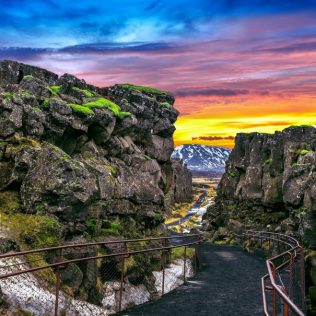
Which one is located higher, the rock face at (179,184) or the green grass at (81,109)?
the green grass at (81,109)

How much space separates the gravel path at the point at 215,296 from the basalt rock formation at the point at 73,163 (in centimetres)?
380

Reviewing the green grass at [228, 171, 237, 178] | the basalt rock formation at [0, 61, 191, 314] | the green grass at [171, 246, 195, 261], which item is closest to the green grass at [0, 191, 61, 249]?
the basalt rock formation at [0, 61, 191, 314]

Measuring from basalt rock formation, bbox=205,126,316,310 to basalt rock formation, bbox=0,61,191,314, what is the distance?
10774 mm

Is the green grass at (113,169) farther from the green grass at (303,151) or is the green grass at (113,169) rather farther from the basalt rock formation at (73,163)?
the green grass at (303,151)

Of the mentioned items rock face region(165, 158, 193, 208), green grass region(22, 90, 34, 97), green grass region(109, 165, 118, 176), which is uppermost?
green grass region(22, 90, 34, 97)

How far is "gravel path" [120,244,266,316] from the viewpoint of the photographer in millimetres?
14656

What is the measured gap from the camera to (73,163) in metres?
18.7

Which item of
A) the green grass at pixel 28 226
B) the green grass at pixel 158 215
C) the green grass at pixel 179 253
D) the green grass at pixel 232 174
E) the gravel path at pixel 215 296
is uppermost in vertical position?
the green grass at pixel 28 226

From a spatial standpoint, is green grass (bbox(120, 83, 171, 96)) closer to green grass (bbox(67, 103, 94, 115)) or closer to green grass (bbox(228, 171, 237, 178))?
green grass (bbox(67, 103, 94, 115))

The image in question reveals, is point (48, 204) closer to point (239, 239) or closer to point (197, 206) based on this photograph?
point (239, 239)

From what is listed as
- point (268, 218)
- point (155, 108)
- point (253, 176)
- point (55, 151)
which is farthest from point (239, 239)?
point (55, 151)

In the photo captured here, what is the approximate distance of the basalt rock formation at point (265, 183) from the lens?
107 feet

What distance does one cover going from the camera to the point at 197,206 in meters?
128

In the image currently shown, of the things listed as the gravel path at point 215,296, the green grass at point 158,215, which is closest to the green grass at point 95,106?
the green grass at point 158,215
